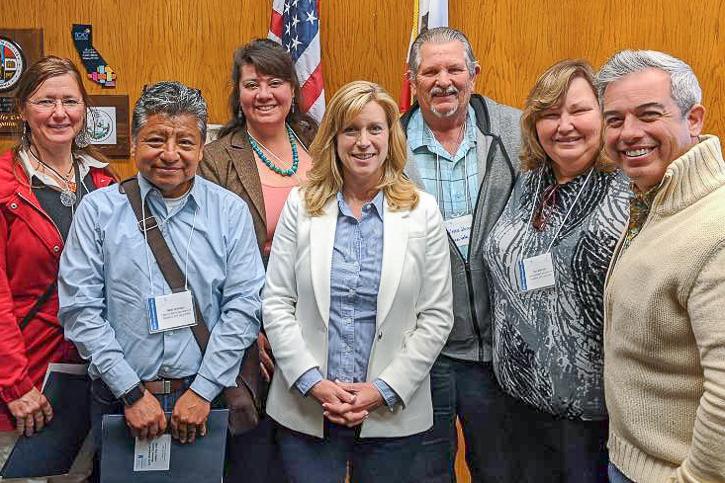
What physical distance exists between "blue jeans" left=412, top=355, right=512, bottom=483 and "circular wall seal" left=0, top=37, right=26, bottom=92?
2663 millimetres

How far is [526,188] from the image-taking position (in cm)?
242

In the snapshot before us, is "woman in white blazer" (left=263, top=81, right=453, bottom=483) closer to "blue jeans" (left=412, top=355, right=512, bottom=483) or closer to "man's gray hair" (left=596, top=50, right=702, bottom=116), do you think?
"blue jeans" (left=412, top=355, right=512, bottom=483)

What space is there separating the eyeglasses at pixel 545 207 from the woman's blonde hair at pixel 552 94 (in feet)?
0.35

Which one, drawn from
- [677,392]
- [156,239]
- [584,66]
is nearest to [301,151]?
[156,239]

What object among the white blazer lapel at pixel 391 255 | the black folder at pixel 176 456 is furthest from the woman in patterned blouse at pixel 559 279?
the black folder at pixel 176 456

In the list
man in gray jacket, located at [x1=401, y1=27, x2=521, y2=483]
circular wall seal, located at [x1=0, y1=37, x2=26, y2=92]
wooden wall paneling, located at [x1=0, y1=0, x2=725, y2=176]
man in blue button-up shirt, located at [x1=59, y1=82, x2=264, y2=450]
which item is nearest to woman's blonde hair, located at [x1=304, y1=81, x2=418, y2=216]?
man in gray jacket, located at [x1=401, y1=27, x2=521, y2=483]

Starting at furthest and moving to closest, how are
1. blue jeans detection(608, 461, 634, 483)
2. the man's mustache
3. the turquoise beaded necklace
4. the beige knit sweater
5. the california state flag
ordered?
the california state flag, the turquoise beaded necklace, the man's mustache, blue jeans detection(608, 461, 634, 483), the beige knit sweater

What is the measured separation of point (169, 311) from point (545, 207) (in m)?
1.17

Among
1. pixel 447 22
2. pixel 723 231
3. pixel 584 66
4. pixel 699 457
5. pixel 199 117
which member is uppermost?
pixel 447 22

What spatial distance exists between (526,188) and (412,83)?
0.59 m

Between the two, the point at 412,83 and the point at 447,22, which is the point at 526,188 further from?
the point at 447,22

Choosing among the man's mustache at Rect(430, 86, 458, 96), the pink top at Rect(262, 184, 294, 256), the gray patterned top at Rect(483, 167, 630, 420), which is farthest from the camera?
the pink top at Rect(262, 184, 294, 256)

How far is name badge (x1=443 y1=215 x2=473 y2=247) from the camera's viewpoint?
8.34 ft

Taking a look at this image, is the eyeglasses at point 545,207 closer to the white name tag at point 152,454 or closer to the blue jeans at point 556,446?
the blue jeans at point 556,446
